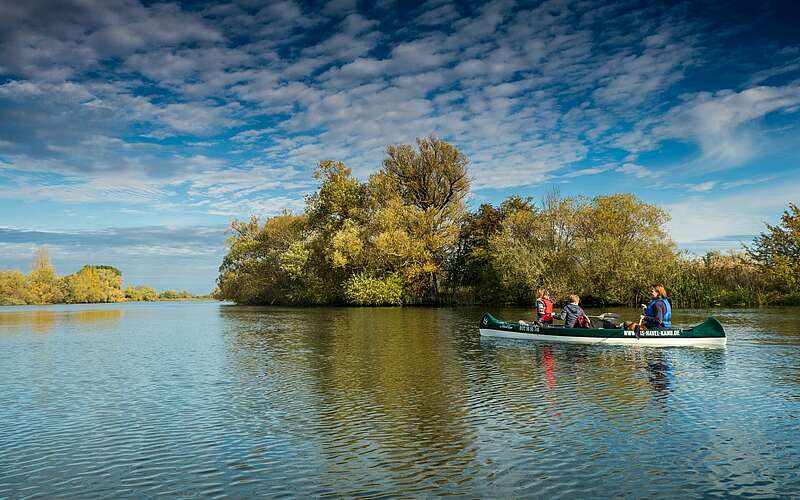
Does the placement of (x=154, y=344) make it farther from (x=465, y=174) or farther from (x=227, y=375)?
(x=465, y=174)

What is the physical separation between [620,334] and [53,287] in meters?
122

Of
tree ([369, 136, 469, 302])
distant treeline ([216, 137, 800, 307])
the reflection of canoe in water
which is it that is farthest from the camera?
tree ([369, 136, 469, 302])

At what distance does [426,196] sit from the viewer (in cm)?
6631

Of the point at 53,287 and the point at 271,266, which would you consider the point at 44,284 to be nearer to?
the point at 53,287

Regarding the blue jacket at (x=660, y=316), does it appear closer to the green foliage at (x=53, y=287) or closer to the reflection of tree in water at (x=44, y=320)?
the reflection of tree in water at (x=44, y=320)

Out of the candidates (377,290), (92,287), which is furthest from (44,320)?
(92,287)

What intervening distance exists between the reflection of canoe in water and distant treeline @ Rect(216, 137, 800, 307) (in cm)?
2664

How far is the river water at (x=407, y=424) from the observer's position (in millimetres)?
8734

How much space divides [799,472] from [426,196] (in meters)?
58.3

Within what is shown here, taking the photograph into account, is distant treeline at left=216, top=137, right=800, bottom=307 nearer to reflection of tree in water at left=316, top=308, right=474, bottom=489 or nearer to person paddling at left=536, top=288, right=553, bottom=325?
person paddling at left=536, top=288, right=553, bottom=325

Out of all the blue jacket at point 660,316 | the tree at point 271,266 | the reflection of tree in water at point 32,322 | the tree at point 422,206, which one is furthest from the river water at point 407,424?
the tree at point 271,266

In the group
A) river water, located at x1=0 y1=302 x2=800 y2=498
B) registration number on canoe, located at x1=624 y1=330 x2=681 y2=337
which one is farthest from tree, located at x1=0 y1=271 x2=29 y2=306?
registration number on canoe, located at x1=624 y1=330 x2=681 y2=337

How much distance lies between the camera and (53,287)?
118375mm

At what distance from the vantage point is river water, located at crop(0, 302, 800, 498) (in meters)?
8.73
